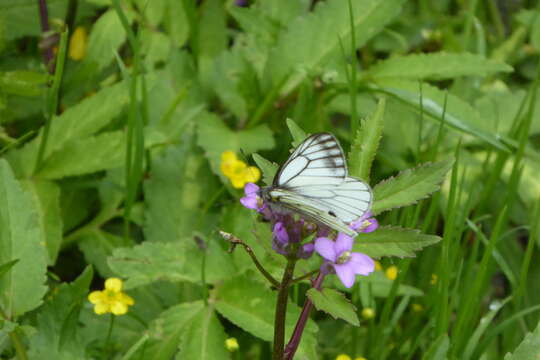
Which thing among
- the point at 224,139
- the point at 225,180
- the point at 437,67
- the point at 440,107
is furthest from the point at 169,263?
the point at 437,67

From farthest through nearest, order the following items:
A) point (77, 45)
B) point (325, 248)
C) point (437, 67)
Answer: point (77, 45) → point (437, 67) → point (325, 248)

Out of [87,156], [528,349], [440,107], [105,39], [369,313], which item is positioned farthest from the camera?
[105,39]

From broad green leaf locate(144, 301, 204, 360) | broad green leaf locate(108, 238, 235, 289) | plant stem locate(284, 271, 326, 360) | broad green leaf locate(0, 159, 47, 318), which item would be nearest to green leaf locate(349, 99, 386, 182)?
plant stem locate(284, 271, 326, 360)

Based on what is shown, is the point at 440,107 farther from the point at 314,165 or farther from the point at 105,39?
the point at 105,39

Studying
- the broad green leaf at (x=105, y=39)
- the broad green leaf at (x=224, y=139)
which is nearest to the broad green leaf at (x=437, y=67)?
the broad green leaf at (x=224, y=139)

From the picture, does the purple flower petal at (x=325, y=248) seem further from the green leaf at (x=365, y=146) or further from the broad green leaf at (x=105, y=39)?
the broad green leaf at (x=105, y=39)

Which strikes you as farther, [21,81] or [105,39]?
[105,39]

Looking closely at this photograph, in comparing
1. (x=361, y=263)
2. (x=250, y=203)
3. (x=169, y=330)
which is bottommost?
(x=169, y=330)
